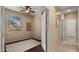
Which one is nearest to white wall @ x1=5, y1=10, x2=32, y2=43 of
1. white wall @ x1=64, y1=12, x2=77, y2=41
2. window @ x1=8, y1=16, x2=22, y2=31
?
window @ x1=8, y1=16, x2=22, y2=31

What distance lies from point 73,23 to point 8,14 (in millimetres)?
1646

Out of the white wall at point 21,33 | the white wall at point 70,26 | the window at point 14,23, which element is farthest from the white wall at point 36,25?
the white wall at point 70,26

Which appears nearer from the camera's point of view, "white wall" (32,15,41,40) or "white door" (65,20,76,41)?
"white wall" (32,15,41,40)

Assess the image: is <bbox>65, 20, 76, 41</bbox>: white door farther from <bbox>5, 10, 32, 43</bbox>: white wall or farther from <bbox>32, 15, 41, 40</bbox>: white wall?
<bbox>5, 10, 32, 43</bbox>: white wall

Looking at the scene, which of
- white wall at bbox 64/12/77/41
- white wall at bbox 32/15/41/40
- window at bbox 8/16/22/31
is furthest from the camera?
white wall at bbox 64/12/77/41

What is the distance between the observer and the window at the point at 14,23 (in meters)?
1.28

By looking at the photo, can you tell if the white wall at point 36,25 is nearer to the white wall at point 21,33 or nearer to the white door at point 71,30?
the white wall at point 21,33

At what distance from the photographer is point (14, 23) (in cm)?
133

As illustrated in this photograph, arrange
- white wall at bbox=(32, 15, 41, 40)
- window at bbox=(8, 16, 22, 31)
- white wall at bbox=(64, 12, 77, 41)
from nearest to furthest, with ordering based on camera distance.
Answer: window at bbox=(8, 16, 22, 31) < white wall at bbox=(32, 15, 41, 40) < white wall at bbox=(64, 12, 77, 41)

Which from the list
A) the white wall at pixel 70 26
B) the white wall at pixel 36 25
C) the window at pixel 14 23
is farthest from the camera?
the white wall at pixel 70 26

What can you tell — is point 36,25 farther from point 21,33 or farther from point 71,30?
point 71,30

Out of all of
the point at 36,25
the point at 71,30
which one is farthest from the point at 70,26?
the point at 36,25

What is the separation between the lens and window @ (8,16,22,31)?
1275mm
